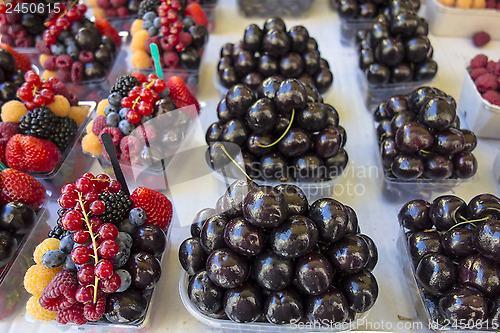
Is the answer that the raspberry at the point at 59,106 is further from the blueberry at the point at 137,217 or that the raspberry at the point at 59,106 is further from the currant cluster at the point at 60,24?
the blueberry at the point at 137,217

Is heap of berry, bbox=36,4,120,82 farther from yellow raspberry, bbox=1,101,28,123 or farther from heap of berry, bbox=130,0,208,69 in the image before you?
yellow raspberry, bbox=1,101,28,123

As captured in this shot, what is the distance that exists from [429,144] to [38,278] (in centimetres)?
100

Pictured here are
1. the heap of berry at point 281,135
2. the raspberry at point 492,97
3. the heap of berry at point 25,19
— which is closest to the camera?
the heap of berry at point 281,135

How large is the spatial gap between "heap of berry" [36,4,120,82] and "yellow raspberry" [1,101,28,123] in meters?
0.29

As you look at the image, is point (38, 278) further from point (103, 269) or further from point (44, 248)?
point (103, 269)

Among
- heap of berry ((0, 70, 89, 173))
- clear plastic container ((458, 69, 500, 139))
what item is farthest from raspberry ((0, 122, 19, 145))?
clear plastic container ((458, 69, 500, 139))

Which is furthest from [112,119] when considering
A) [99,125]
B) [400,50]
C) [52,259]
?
[400,50]

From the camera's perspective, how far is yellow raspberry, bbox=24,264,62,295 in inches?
32.9

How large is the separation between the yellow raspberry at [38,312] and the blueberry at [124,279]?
0.52 ft

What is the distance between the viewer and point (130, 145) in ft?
3.51

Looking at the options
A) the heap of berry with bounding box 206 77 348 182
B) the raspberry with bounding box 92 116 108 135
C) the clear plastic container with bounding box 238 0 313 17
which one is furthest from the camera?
the clear plastic container with bounding box 238 0 313 17

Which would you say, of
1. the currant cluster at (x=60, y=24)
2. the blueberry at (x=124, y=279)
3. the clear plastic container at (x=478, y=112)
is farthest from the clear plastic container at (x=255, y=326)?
the currant cluster at (x=60, y=24)

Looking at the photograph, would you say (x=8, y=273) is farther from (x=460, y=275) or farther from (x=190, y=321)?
(x=460, y=275)

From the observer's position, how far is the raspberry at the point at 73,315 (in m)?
0.80
